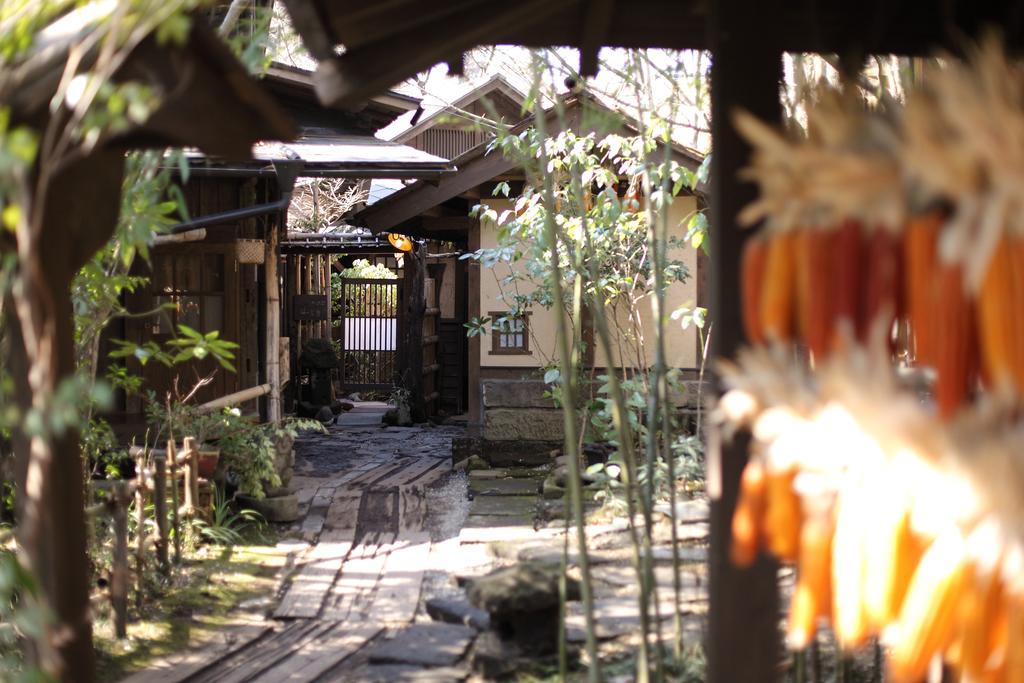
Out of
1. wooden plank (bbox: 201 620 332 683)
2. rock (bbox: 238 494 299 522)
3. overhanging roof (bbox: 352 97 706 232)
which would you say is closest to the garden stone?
overhanging roof (bbox: 352 97 706 232)

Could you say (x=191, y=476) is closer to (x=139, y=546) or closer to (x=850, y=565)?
(x=139, y=546)

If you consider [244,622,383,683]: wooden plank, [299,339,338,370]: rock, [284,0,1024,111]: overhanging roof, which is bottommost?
[244,622,383,683]: wooden plank

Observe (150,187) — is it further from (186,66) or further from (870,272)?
(870,272)

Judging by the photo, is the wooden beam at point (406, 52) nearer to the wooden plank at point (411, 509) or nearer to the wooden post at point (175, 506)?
the wooden post at point (175, 506)

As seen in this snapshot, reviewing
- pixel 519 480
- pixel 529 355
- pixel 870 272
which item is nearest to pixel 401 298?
pixel 529 355

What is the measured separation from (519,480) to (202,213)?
4413 mm

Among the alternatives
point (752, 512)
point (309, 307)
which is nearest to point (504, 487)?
point (309, 307)

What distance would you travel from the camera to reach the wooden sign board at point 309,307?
18688 millimetres

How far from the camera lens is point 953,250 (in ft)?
6.01

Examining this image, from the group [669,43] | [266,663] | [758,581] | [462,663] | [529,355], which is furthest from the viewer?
[529,355]

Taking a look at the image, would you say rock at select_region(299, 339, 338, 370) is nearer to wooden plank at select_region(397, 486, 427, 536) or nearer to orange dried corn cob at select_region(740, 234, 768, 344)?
wooden plank at select_region(397, 486, 427, 536)

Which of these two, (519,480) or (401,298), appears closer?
(519,480)

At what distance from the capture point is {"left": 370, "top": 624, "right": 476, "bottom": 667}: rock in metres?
6.02

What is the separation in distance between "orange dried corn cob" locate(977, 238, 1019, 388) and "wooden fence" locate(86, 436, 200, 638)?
18.9 ft
